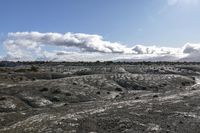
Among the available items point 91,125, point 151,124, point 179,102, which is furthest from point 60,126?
point 179,102

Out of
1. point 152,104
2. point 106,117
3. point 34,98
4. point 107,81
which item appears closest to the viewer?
point 106,117

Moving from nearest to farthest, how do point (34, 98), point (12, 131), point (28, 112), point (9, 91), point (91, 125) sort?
1. point (12, 131)
2. point (91, 125)
3. point (28, 112)
4. point (34, 98)
5. point (9, 91)

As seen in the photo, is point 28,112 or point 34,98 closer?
point 28,112

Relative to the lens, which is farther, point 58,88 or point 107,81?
point 107,81

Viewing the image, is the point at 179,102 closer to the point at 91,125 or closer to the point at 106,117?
the point at 106,117

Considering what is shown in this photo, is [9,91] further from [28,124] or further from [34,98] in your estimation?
[28,124]

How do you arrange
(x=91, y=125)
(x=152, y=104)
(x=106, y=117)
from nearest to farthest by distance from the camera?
(x=91, y=125) < (x=106, y=117) < (x=152, y=104)

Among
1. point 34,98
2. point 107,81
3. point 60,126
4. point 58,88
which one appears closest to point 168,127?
point 60,126

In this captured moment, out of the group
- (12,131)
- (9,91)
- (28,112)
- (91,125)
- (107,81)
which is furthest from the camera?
(107,81)

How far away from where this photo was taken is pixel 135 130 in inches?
1356

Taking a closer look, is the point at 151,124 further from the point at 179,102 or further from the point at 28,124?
the point at 179,102

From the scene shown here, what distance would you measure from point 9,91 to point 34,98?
21.3 ft

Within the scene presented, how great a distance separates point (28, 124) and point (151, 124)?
11.6 m

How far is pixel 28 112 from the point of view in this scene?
44750mm
